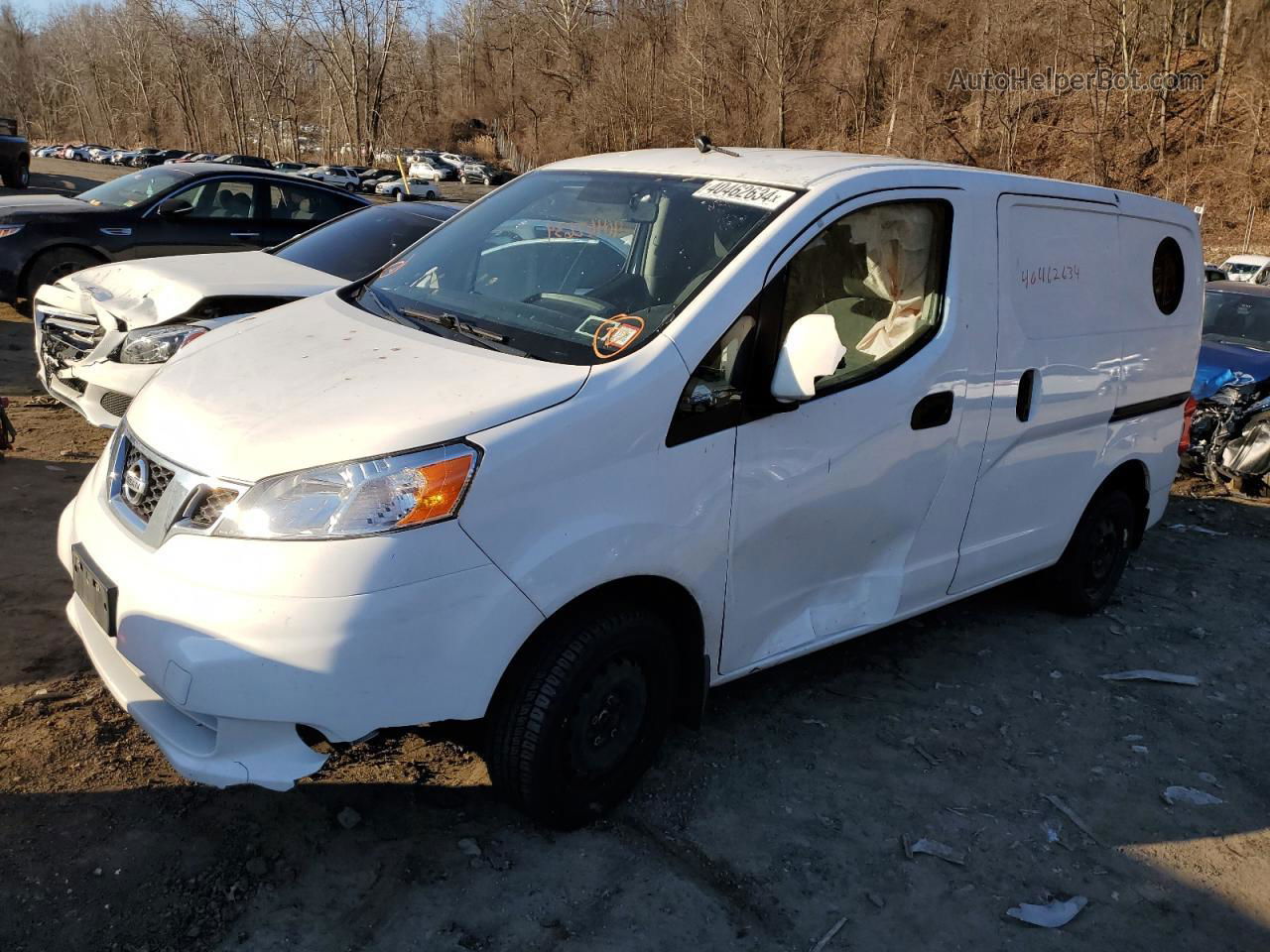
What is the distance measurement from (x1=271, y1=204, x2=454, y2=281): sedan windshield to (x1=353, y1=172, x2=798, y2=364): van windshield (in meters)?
3.06

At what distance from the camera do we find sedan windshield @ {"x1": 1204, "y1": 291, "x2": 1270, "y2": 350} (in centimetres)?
1043

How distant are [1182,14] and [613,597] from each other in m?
51.1

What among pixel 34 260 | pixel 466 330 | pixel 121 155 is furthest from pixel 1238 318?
pixel 121 155

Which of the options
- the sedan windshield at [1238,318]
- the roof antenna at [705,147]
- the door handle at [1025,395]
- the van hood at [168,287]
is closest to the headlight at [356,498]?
the roof antenna at [705,147]

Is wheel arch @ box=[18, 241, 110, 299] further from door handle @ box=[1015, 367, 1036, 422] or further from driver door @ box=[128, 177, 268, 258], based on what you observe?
door handle @ box=[1015, 367, 1036, 422]

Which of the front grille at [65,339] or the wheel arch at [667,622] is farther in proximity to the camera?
the front grille at [65,339]

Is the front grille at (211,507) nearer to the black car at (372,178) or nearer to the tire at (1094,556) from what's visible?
the tire at (1094,556)


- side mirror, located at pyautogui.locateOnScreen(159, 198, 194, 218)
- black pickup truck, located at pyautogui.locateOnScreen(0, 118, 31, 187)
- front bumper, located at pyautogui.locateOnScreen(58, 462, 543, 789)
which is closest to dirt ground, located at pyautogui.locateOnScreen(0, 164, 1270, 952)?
front bumper, located at pyautogui.locateOnScreen(58, 462, 543, 789)

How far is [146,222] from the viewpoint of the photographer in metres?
9.17

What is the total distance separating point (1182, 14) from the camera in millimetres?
43469

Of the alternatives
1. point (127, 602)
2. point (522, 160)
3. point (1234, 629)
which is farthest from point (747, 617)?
point (522, 160)

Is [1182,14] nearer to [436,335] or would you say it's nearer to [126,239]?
[126,239]

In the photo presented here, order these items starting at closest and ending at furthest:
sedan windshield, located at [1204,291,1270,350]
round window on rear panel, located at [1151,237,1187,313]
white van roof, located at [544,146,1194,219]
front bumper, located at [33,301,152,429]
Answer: white van roof, located at [544,146,1194,219] < round window on rear panel, located at [1151,237,1187,313] < front bumper, located at [33,301,152,429] < sedan windshield, located at [1204,291,1270,350]

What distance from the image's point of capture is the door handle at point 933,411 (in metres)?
3.61
